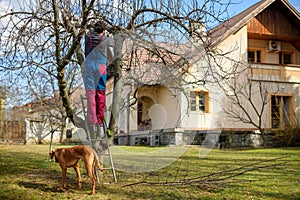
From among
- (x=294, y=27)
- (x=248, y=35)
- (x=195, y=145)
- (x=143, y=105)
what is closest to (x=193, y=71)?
(x=143, y=105)

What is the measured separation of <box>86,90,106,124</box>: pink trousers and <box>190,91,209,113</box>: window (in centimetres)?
236

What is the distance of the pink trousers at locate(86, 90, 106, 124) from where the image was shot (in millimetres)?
4086

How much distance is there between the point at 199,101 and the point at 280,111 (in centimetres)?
844

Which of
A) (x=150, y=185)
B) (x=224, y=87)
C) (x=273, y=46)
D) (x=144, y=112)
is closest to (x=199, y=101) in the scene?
(x=224, y=87)

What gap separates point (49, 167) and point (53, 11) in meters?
2.65

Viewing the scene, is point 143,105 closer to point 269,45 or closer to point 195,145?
point 195,145

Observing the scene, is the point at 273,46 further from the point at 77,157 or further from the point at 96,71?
the point at 77,157

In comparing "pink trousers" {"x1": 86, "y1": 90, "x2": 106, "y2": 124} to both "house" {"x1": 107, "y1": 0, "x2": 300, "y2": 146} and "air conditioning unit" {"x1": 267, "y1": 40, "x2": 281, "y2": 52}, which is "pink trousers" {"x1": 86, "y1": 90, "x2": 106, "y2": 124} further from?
"air conditioning unit" {"x1": 267, "y1": 40, "x2": 281, "y2": 52}

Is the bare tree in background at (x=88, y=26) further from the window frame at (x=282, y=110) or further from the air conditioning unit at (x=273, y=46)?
the air conditioning unit at (x=273, y=46)

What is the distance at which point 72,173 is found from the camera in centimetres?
521

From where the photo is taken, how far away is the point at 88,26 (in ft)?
14.6

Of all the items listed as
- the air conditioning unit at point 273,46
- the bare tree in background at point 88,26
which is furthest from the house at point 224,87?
the bare tree in background at point 88,26

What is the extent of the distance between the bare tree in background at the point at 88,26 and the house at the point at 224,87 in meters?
0.30

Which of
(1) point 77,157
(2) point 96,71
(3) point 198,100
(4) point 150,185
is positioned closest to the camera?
(1) point 77,157
